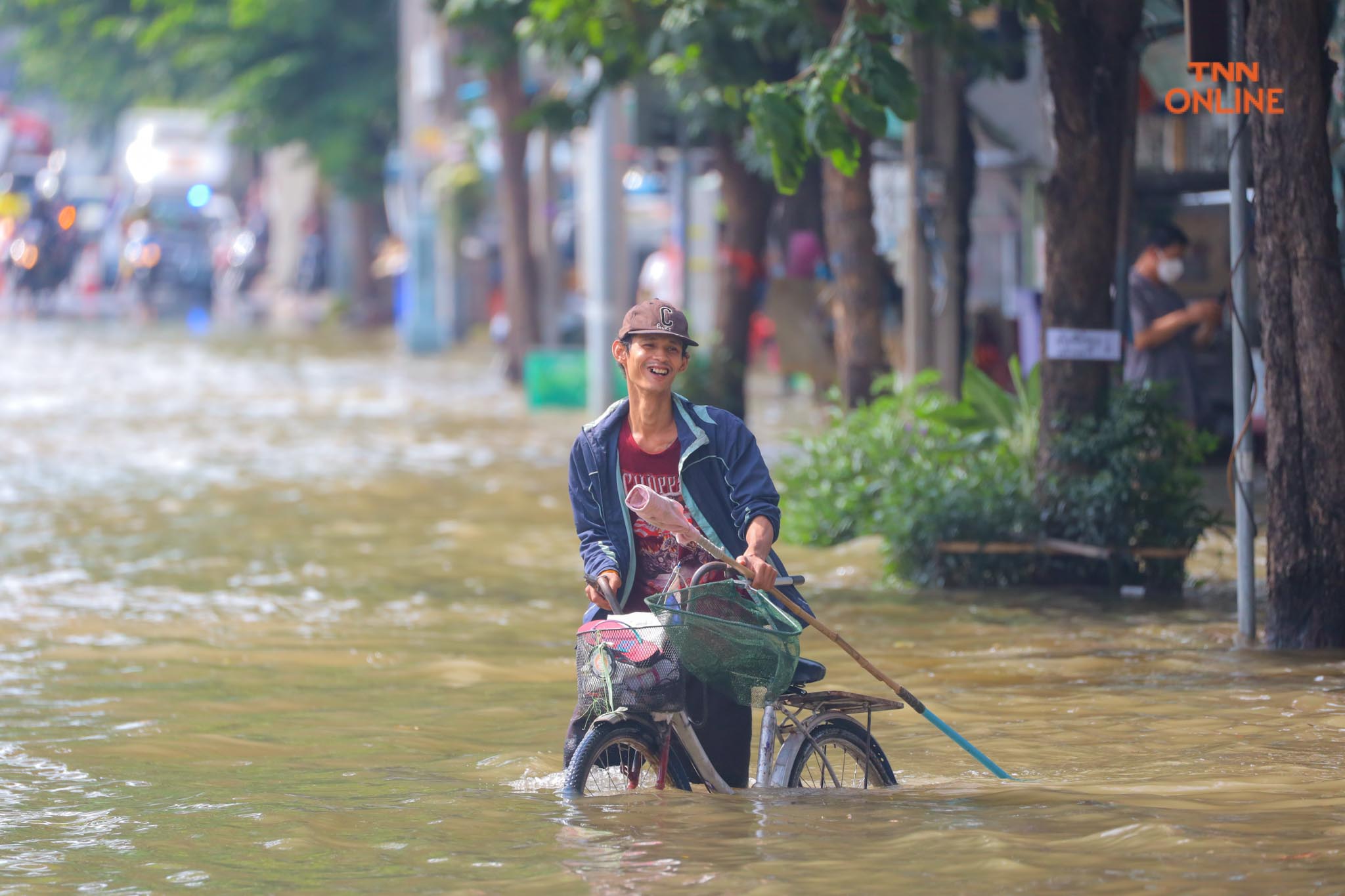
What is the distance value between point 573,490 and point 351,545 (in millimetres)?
7603

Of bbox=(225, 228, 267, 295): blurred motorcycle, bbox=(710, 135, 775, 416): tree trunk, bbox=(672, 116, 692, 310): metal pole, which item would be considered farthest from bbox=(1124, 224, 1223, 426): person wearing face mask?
bbox=(225, 228, 267, 295): blurred motorcycle

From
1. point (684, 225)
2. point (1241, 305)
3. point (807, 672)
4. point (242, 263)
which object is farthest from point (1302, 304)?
point (242, 263)

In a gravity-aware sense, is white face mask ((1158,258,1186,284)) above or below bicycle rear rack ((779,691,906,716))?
above

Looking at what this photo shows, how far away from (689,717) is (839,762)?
22.6 inches

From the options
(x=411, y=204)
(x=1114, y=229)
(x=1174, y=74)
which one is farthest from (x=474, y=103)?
(x=1114, y=229)

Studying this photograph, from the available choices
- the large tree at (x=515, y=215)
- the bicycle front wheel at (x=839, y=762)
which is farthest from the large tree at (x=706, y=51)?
the large tree at (x=515, y=215)

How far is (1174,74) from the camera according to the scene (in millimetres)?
14555

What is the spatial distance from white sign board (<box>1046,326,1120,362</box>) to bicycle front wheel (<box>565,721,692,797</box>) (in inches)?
194

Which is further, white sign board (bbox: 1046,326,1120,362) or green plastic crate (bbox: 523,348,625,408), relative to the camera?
green plastic crate (bbox: 523,348,625,408)

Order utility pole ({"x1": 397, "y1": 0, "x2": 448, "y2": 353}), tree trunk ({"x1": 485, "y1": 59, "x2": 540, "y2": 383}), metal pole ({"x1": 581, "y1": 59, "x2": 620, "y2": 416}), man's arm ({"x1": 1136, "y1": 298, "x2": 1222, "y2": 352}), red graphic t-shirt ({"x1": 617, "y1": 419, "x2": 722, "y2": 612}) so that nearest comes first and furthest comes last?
red graphic t-shirt ({"x1": 617, "y1": 419, "x2": 722, "y2": 612}), man's arm ({"x1": 1136, "y1": 298, "x2": 1222, "y2": 352}), metal pole ({"x1": 581, "y1": 59, "x2": 620, "y2": 416}), tree trunk ({"x1": 485, "y1": 59, "x2": 540, "y2": 383}), utility pole ({"x1": 397, "y1": 0, "x2": 448, "y2": 353})

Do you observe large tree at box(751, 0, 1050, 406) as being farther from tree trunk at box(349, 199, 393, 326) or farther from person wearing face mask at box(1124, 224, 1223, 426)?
tree trunk at box(349, 199, 393, 326)

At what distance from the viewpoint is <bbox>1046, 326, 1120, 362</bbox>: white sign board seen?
1057cm

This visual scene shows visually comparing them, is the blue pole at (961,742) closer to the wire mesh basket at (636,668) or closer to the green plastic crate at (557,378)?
the wire mesh basket at (636,668)

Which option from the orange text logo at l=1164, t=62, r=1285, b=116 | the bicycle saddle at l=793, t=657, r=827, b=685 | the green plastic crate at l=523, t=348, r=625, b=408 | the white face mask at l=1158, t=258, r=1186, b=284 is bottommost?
the bicycle saddle at l=793, t=657, r=827, b=685
